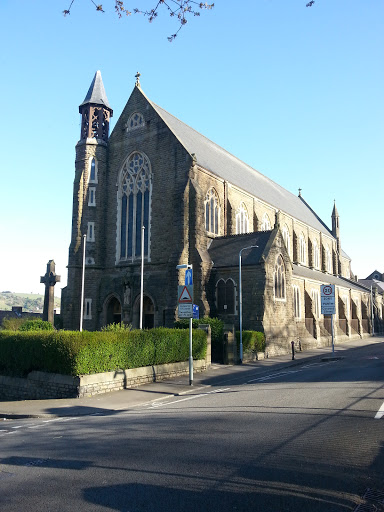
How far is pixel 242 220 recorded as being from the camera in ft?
120

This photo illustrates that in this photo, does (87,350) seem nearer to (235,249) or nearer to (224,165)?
(235,249)

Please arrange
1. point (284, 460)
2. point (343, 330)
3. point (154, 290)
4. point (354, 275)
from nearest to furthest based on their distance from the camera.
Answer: point (284, 460) < point (154, 290) < point (343, 330) < point (354, 275)

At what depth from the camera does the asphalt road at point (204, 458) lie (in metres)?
4.84

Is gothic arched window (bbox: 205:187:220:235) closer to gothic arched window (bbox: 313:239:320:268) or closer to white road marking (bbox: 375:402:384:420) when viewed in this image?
white road marking (bbox: 375:402:384:420)

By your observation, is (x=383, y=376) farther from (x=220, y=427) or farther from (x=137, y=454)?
(x=137, y=454)

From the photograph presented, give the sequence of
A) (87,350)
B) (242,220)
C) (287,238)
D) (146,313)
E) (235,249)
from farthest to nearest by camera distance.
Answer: (287,238) → (242,220) → (146,313) → (235,249) → (87,350)

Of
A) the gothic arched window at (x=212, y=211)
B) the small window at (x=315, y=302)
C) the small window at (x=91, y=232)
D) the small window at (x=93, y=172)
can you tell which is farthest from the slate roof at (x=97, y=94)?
the small window at (x=315, y=302)

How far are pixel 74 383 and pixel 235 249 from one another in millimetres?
16764

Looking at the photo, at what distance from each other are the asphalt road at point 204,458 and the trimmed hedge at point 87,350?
3228 millimetres

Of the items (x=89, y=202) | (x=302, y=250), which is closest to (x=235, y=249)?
(x=89, y=202)

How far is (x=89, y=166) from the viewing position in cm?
3338

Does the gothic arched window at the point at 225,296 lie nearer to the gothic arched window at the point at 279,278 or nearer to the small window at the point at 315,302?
the gothic arched window at the point at 279,278

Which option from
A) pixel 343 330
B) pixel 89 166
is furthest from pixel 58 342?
pixel 343 330

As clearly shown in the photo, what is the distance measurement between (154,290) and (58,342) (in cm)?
1452
